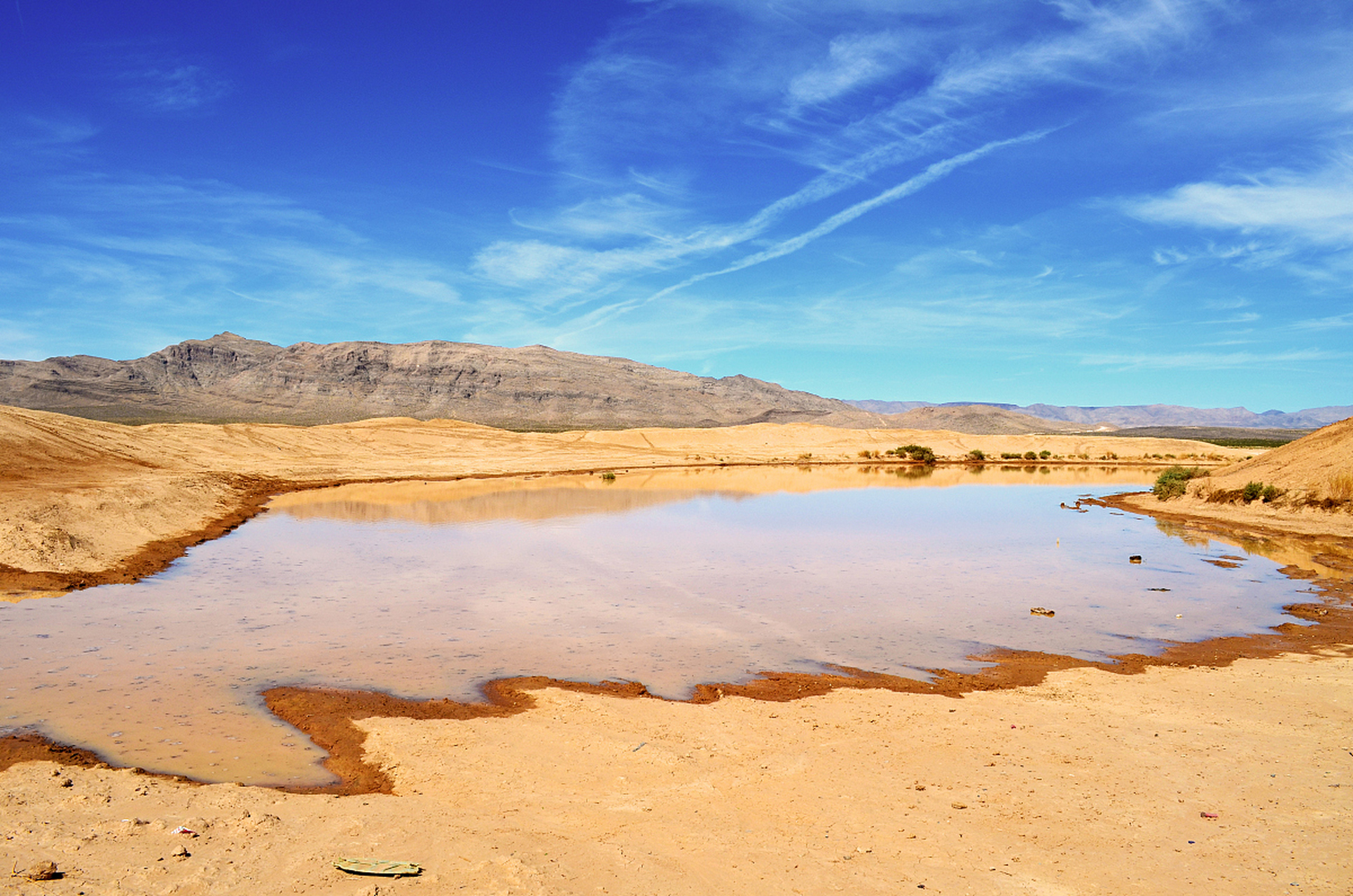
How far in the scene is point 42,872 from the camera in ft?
15.8

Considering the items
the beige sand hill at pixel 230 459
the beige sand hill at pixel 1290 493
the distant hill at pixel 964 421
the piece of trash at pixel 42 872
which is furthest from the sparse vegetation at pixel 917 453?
the distant hill at pixel 964 421

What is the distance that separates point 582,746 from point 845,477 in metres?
42.5

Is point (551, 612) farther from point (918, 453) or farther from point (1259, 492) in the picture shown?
point (918, 453)

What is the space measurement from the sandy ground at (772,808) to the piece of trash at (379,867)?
0.18 feet

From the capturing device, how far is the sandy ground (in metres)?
5.07

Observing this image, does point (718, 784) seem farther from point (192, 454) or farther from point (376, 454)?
point (376, 454)

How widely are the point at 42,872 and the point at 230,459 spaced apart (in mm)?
45294

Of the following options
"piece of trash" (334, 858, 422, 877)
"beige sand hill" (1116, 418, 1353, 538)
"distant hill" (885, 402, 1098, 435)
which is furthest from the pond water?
"distant hill" (885, 402, 1098, 435)

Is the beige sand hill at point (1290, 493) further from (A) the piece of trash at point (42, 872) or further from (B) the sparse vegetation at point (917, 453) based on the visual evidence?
(B) the sparse vegetation at point (917, 453)

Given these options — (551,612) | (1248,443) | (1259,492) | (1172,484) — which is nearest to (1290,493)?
(1259,492)

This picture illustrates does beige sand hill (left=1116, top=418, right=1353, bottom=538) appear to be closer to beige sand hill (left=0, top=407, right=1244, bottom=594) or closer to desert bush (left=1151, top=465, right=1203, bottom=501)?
desert bush (left=1151, top=465, right=1203, bottom=501)

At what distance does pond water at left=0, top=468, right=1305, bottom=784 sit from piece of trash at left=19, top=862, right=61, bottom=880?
1877mm

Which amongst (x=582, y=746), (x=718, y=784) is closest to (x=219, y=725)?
(x=582, y=746)

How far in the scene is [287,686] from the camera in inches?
364
